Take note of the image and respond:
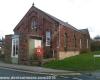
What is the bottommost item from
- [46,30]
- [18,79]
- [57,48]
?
[18,79]

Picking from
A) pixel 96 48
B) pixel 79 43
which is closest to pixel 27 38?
pixel 79 43

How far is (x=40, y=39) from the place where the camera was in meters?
41.8

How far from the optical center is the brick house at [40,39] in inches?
1487

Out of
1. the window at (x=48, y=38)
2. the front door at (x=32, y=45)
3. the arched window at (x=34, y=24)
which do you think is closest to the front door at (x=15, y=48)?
the front door at (x=32, y=45)

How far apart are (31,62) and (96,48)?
89.8 ft

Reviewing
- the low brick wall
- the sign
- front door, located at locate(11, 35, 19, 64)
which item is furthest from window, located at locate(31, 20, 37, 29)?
the sign

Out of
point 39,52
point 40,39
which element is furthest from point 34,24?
point 39,52

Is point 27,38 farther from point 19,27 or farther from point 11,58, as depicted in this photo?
point 19,27

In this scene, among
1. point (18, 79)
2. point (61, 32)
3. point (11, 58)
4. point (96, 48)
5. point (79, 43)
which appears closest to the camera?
point (18, 79)

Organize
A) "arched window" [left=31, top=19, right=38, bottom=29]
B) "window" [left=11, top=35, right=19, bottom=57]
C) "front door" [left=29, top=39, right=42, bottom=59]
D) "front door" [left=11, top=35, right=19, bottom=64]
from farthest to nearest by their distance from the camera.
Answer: "arched window" [left=31, top=19, right=38, bottom=29]
"window" [left=11, top=35, right=19, bottom=57]
"front door" [left=11, top=35, right=19, bottom=64]
"front door" [left=29, top=39, right=42, bottom=59]

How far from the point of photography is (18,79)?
62.5 feet

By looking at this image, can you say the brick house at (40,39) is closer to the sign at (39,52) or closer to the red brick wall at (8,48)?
the red brick wall at (8,48)

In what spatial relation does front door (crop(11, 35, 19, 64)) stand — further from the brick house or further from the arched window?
the arched window

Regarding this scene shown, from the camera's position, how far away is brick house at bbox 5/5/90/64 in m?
37.8
